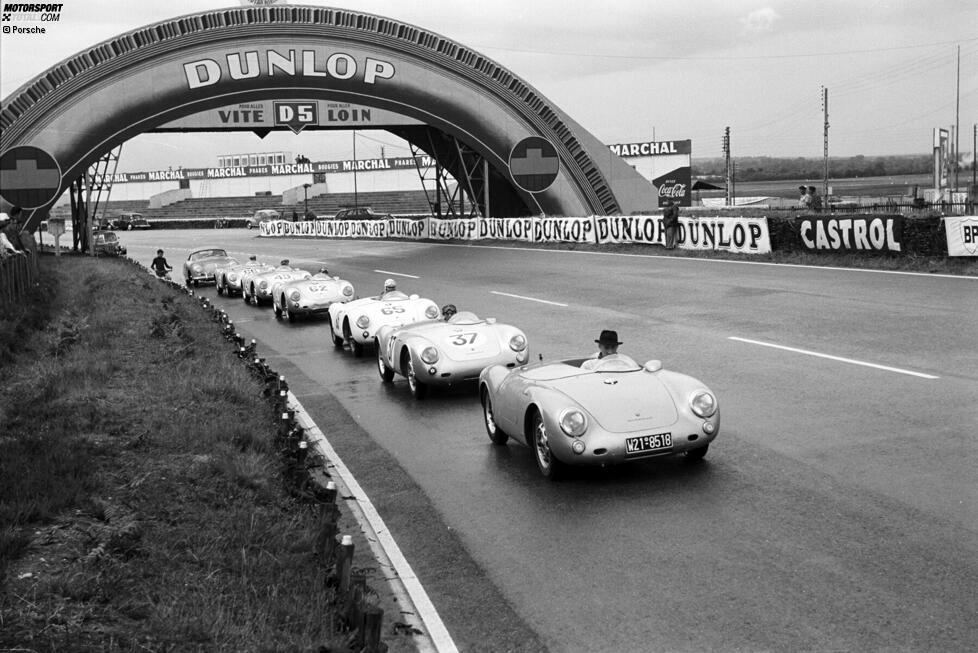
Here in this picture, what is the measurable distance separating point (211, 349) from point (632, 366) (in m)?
8.10

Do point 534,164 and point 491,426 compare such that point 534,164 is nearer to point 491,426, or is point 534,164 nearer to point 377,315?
point 377,315

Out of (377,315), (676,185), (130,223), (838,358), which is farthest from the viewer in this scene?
(130,223)

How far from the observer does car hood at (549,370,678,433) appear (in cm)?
825

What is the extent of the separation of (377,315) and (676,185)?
64.2 m

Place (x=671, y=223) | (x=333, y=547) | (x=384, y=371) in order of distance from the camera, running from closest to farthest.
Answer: (x=333, y=547)
(x=384, y=371)
(x=671, y=223)

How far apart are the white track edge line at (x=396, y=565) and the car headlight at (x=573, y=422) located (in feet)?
5.25

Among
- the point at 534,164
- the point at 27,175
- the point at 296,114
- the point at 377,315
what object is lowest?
the point at 377,315

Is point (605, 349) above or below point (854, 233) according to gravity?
below

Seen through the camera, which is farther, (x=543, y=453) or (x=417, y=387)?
(x=417, y=387)

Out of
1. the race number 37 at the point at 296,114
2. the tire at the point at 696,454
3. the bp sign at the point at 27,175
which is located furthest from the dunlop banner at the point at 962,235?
the bp sign at the point at 27,175

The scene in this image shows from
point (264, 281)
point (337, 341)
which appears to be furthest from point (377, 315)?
point (264, 281)

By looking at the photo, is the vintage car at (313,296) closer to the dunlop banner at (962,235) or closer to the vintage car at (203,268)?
the vintage car at (203,268)

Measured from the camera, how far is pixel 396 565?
6.70m

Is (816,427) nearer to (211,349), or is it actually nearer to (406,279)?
(211,349)
